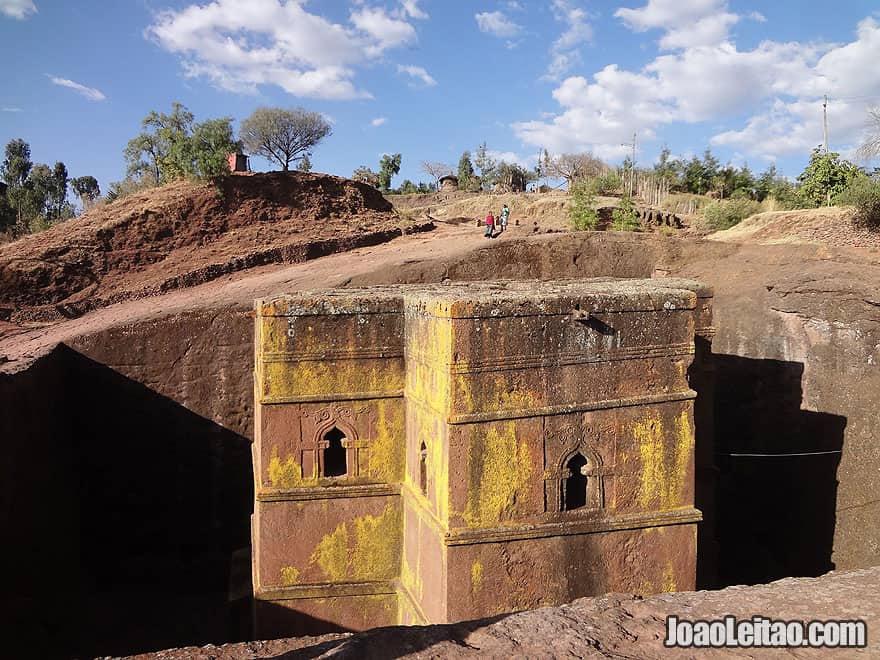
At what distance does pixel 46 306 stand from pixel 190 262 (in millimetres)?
2864

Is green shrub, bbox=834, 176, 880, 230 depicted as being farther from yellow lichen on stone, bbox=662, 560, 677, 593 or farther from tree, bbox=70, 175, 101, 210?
tree, bbox=70, 175, 101, 210

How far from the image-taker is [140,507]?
10.6 m

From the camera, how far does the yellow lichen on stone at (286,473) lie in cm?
716

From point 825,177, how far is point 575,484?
17.8m

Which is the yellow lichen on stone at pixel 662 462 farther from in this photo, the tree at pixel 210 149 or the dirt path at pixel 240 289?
the tree at pixel 210 149

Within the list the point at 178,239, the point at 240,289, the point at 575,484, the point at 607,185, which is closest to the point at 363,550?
the point at 575,484

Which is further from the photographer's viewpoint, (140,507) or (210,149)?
(210,149)

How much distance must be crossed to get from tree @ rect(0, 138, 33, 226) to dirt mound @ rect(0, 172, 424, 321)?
55.1 feet

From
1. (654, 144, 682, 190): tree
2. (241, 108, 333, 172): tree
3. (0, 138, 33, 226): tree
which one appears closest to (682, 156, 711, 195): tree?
(654, 144, 682, 190): tree

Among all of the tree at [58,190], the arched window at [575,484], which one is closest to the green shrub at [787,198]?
the arched window at [575,484]

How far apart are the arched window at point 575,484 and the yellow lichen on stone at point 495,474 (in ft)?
1.43

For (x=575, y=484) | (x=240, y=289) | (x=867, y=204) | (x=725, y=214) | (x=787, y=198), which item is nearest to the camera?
(x=575, y=484)

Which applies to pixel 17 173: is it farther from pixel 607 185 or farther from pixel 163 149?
pixel 607 185

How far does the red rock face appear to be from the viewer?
A: 5836mm
